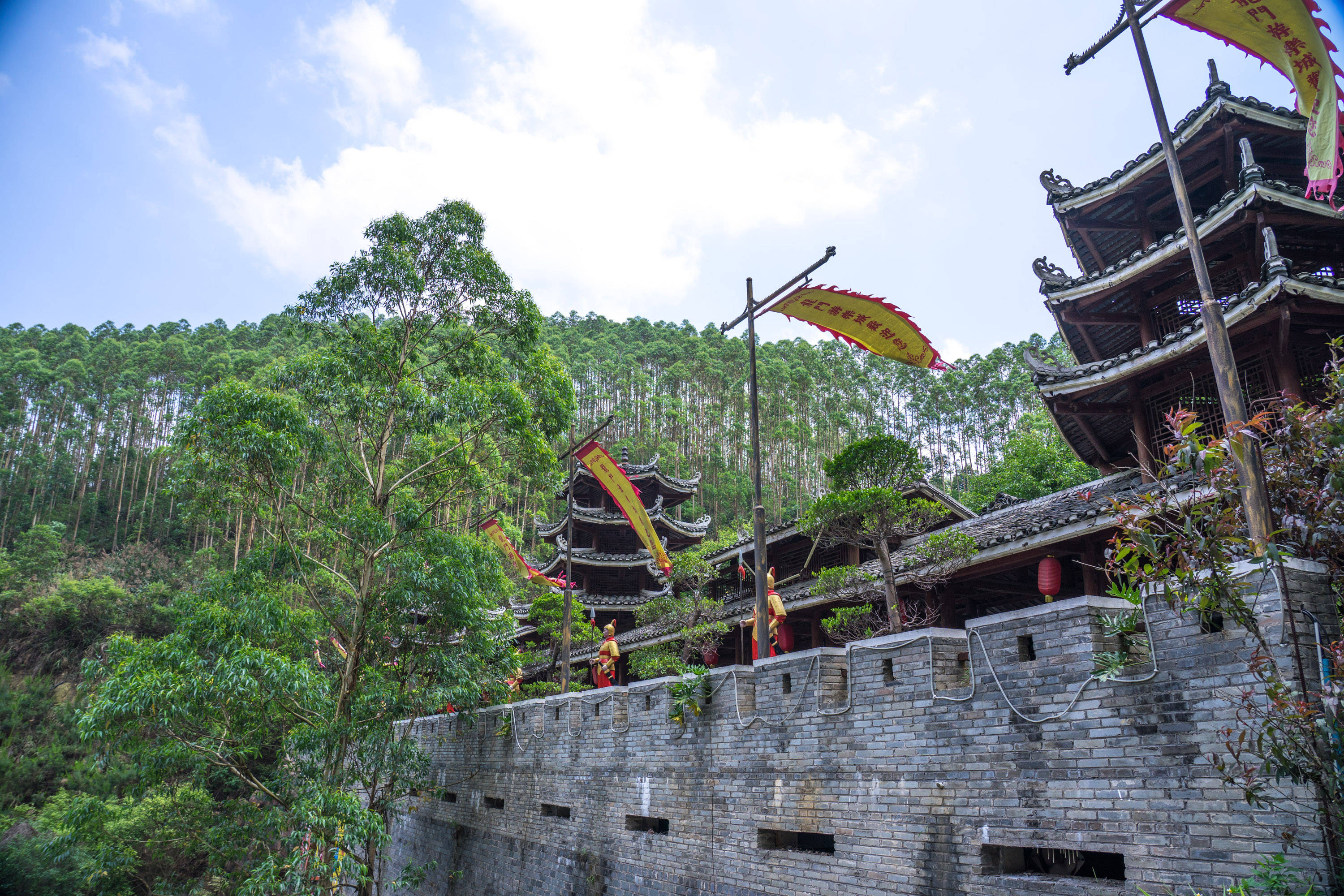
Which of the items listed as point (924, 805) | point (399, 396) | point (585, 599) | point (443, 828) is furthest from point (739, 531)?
point (924, 805)

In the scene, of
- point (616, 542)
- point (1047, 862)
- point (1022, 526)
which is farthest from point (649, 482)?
point (1047, 862)

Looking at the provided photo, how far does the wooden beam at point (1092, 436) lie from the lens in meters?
10.8

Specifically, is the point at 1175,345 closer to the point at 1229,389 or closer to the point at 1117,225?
the point at 1117,225

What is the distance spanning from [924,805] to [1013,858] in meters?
0.64

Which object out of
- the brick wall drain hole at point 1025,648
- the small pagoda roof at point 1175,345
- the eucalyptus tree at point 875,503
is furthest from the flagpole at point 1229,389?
the eucalyptus tree at point 875,503

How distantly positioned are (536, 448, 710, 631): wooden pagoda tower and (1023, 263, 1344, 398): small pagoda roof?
14138 millimetres

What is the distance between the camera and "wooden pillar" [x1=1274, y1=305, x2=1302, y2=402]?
311 inches

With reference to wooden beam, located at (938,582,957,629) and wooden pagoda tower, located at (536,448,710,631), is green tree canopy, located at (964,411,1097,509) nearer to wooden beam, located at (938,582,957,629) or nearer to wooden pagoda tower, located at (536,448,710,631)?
wooden pagoda tower, located at (536,448,710,631)

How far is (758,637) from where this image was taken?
25.6ft

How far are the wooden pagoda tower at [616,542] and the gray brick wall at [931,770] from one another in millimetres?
13521

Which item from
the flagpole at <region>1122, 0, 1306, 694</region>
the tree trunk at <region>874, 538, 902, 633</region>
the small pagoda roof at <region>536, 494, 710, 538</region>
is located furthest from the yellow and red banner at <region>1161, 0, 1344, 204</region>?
the small pagoda roof at <region>536, 494, 710, 538</region>

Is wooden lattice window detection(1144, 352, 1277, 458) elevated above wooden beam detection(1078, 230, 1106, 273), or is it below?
below

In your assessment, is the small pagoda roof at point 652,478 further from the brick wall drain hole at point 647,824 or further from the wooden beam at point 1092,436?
the brick wall drain hole at point 647,824

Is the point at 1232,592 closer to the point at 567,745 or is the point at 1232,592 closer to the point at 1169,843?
the point at 1169,843
